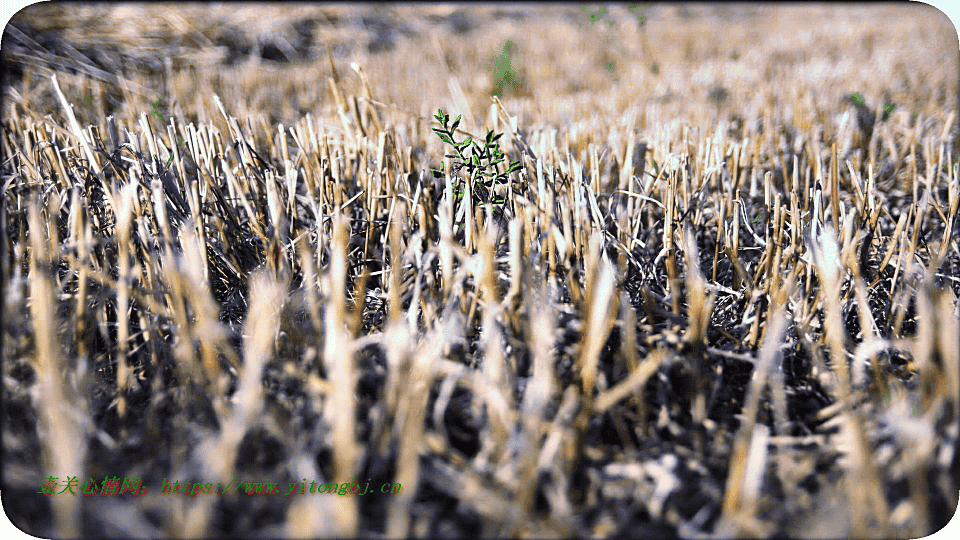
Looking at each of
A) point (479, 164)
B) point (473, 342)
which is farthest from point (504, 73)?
point (473, 342)

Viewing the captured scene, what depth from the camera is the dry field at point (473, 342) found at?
1.82ft

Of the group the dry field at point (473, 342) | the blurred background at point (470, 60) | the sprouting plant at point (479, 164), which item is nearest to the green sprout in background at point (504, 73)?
the blurred background at point (470, 60)

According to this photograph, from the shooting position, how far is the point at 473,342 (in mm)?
824

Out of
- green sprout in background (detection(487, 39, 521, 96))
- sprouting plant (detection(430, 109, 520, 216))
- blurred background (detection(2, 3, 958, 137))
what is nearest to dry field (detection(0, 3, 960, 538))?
sprouting plant (detection(430, 109, 520, 216))

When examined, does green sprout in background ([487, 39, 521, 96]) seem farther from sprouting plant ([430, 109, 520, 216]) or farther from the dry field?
sprouting plant ([430, 109, 520, 216])

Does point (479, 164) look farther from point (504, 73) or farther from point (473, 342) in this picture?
point (504, 73)

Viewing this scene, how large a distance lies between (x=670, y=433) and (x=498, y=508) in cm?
30

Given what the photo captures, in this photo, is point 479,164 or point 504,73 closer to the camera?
point 479,164

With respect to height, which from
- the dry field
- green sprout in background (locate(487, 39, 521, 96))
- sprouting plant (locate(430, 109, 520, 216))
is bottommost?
the dry field

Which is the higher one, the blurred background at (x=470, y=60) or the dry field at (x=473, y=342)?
the blurred background at (x=470, y=60)

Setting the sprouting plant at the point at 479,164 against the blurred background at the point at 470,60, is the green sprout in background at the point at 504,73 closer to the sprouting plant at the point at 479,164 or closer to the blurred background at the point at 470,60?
the blurred background at the point at 470,60

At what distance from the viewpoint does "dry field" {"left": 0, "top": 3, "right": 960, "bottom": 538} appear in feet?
1.82

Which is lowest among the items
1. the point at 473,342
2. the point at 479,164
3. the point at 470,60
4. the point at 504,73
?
the point at 473,342

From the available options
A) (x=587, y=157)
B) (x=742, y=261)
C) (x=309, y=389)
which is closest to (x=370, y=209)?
(x=309, y=389)
